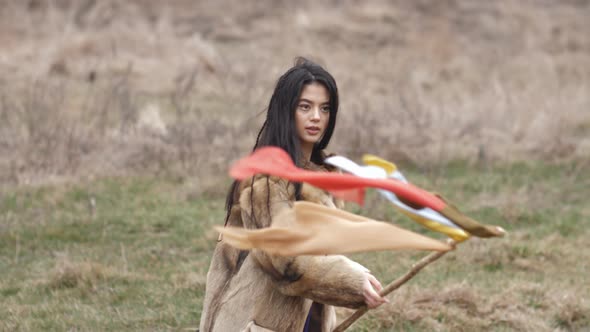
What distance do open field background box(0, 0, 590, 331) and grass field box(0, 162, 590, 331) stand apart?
16 millimetres

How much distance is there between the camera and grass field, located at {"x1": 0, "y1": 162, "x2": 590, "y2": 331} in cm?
481

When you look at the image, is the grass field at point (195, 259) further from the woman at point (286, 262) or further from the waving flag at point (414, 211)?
the waving flag at point (414, 211)

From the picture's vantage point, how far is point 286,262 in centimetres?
310

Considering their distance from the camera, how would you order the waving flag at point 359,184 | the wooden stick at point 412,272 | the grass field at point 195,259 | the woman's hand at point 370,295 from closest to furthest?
the waving flag at point 359,184 → the wooden stick at point 412,272 → the woman's hand at point 370,295 → the grass field at point 195,259

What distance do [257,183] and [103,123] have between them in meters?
5.71

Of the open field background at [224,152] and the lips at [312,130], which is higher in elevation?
the lips at [312,130]

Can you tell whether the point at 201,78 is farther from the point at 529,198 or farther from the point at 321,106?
the point at 321,106

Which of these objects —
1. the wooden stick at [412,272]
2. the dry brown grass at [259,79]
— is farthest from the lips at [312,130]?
the dry brown grass at [259,79]

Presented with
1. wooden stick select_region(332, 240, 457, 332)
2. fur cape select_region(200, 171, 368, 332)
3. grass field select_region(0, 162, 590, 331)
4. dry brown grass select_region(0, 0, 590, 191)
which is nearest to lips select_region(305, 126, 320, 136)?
fur cape select_region(200, 171, 368, 332)

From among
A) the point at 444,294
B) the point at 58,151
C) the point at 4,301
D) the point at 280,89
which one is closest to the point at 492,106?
the point at 58,151

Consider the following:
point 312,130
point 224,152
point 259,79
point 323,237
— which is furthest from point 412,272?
point 259,79

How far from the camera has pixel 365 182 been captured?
2.80 m

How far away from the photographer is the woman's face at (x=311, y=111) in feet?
10.9

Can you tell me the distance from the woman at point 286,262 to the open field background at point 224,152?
1.44m
